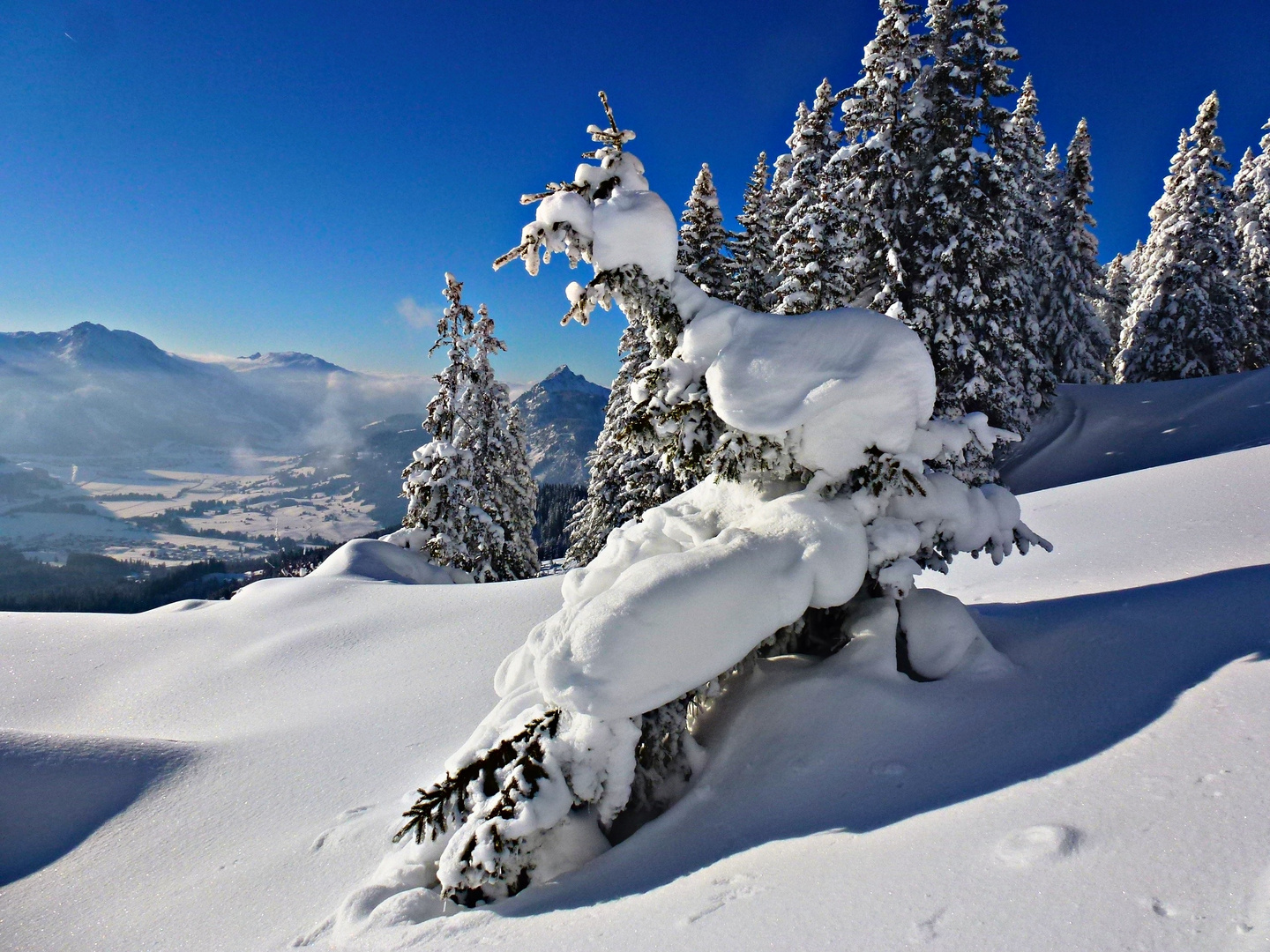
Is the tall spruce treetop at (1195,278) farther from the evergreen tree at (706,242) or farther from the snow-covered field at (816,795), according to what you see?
the snow-covered field at (816,795)

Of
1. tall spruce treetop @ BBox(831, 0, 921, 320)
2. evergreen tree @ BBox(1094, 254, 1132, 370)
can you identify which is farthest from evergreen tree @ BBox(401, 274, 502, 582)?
evergreen tree @ BBox(1094, 254, 1132, 370)

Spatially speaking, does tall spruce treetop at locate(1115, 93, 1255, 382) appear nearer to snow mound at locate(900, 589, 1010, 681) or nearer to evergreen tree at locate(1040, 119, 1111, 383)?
evergreen tree at locate(1040, 119, 1111, 383)

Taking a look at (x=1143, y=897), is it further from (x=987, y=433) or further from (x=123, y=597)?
(x=123, y=597)

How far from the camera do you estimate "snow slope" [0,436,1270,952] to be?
7.43ft

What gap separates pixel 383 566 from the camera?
16.3 meters

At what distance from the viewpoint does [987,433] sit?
486 cm

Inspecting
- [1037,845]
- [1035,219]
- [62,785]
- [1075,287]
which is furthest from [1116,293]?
[62,785]

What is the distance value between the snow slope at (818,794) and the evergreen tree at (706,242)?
1189 centimetres

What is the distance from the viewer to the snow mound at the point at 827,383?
439 cm

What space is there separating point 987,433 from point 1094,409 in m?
22.8

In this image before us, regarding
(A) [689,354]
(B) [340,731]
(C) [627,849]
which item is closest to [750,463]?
(A) [689,354]

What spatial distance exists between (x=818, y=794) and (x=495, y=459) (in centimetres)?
1816

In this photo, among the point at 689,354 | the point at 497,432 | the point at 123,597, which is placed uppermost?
the point at 497,432

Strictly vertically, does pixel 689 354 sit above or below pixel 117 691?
above
